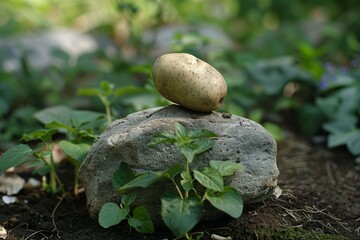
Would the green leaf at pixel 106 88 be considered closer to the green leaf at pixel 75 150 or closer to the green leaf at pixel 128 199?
the green leaf at pixel 75 150

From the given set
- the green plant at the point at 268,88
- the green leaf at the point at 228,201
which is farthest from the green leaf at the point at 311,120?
the green leaf at the point at 228,201

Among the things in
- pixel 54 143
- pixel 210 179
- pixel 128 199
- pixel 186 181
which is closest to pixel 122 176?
pixel 128 199

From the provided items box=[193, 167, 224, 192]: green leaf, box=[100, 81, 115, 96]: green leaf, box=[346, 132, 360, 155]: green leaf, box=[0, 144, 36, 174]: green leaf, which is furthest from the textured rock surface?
box=[346, 132, 360, 155]: green leaf

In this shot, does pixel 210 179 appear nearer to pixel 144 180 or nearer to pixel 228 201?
pixel 228 201

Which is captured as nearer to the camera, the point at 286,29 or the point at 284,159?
the point at 284,159

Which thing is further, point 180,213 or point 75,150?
point 75,150

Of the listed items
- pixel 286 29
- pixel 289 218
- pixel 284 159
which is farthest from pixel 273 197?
pixel 286 29

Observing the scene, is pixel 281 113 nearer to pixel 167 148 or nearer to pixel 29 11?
pixel 167 148

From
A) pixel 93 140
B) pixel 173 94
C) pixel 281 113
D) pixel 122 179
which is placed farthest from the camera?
pixel 281 113
